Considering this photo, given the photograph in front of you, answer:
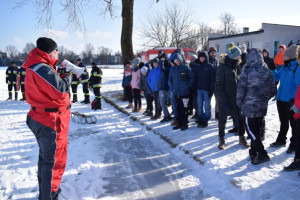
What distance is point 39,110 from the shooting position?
3.10 m

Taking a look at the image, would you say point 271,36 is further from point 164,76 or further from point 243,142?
point 243,142

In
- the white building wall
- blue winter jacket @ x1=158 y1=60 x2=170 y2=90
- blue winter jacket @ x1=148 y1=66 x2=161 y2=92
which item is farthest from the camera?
the white building wall

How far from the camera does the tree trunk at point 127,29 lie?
10859 millimetres

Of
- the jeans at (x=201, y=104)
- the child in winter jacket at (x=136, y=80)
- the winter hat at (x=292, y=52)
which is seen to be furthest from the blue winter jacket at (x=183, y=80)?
the child in winter jacket at (x=136, y=80)

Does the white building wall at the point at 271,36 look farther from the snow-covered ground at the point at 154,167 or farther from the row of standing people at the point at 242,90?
the row of standing people at the point at 242,90

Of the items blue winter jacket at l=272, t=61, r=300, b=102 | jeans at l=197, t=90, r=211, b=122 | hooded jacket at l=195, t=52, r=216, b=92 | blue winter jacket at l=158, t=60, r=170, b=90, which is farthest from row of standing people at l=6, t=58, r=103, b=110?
blue winter jacket at l=272, t=61, r=300, b=102

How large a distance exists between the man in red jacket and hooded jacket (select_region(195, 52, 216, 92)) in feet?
12.4

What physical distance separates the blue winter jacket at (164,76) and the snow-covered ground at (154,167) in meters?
1.20

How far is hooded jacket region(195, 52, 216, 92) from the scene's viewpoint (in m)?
6.10

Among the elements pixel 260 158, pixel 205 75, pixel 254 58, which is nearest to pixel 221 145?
pixel 260 158

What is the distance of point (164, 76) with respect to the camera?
7.07 meters

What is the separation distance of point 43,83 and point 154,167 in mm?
2463

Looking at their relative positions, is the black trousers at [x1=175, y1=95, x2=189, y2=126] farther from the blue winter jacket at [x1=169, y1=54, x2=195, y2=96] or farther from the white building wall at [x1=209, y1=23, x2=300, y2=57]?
the white building wall at [x1=209, y1=23, x2=300, y2=57]

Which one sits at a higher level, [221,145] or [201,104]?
[201,104]
